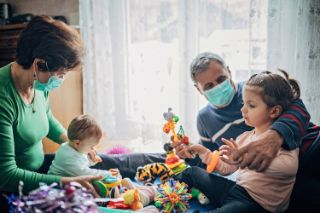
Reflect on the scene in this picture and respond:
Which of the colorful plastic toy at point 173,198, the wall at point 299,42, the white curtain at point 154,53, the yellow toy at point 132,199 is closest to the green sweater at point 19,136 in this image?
the yellow toy at point 132,199

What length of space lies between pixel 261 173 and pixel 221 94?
1.34ft

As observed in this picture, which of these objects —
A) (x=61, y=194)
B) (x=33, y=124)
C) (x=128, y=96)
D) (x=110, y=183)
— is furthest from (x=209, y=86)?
(x=128, y=96)

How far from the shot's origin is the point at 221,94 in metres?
1.45

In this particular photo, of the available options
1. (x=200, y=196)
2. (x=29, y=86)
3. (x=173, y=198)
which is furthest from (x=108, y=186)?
(x=29, y=86)

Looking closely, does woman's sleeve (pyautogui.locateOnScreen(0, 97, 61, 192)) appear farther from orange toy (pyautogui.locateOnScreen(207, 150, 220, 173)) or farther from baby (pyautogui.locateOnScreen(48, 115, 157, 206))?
orange toy (pyautogui.locateOnScreen(207, 150, 220, 173))

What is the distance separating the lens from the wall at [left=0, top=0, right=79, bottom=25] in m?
2.84

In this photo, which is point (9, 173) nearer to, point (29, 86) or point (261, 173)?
point (29, 86)

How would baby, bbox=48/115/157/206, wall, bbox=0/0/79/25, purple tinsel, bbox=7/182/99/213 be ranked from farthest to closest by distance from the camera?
wall, bbox=0/0/79/25 < baby, bbox=48/115/157/206 < purple tinsel, bbox=7/182/99/213

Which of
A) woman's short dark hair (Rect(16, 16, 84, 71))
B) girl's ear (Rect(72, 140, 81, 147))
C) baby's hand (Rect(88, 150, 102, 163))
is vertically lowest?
baby's hand (Rect(88, 150, 102, 163))

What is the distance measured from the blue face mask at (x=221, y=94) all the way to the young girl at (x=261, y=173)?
0.65 feet

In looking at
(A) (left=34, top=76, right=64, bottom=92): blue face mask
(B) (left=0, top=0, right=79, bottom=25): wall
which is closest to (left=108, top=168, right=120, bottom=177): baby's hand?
(A) (left=34, top=76, right=64, bottom=92): blue face mask

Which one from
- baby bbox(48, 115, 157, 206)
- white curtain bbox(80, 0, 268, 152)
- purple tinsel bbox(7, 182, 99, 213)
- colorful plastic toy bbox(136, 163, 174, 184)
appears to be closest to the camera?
purple tinsel bbox(7, 182, 99, 213)

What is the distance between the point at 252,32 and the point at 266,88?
3.03ft

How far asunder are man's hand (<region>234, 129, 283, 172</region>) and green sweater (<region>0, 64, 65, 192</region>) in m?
0.61
